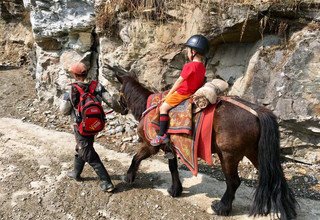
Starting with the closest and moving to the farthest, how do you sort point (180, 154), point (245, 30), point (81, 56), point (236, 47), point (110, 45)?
1. point (180, 154)
2. point (245, 30)
3. point (236, 47)
4. point (110, 45)
5. point (81, 56)

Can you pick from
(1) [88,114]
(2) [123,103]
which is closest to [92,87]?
(1) [88,114]

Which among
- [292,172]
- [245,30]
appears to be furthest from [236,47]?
[292,172]

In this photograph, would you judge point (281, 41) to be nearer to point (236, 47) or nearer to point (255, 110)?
point (236, 47)

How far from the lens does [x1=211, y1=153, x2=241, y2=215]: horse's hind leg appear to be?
154 inches

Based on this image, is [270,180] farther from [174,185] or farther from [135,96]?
[135,96]

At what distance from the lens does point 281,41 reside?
18.0ft

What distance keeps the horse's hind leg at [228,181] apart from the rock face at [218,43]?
1870 millimetres

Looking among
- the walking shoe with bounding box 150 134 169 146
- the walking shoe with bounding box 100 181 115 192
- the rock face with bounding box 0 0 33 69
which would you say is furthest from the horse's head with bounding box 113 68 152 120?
the rock face with bounding box 0 0 33 69

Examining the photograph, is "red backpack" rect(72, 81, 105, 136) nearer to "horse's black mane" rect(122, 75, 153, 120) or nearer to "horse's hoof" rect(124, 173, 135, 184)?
"horse's black mane" rect(122, 75, 153, 120)

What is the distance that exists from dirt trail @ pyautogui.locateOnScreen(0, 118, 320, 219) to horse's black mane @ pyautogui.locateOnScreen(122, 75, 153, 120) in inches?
46.9

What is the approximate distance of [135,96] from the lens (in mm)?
4672

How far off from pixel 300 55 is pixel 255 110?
200cm

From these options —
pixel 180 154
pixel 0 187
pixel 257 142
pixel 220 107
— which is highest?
pixel 220 107

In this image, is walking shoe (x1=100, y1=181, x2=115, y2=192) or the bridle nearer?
walking shoe (x1=100, y1=181, x2=115, y2=192)
